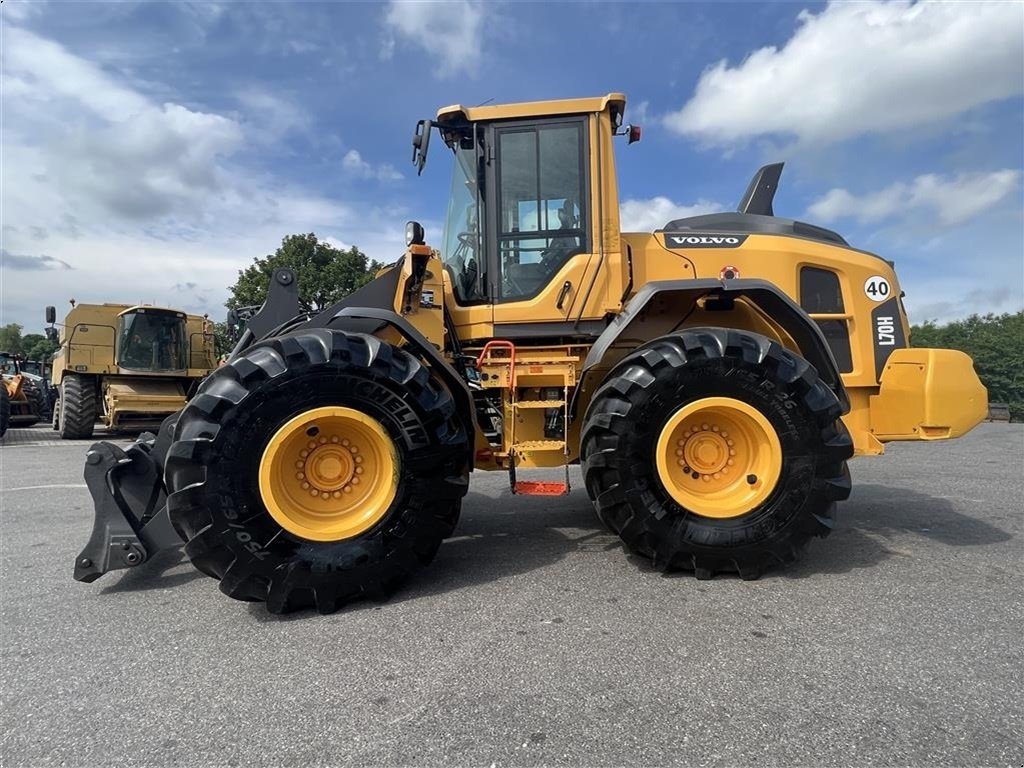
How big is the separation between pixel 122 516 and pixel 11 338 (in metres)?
89.0

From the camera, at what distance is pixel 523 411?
12.2 feet

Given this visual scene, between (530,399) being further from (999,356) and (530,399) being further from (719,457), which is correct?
(999,356)

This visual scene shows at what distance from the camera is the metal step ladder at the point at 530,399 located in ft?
11.7

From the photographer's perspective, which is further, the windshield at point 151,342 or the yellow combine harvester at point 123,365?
the windshield at point 151,342

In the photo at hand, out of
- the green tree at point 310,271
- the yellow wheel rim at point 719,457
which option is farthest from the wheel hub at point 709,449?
the green tree at point 310,271

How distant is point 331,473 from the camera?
3.13m

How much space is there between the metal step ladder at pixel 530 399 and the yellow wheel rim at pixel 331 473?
0.84m

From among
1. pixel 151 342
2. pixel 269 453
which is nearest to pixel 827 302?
pixel 269 453

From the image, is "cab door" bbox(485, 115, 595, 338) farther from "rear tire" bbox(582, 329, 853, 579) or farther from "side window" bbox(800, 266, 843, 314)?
"side window" bbox(800, 266, 843, 314)

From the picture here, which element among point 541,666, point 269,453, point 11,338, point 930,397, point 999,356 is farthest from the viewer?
point 11,338

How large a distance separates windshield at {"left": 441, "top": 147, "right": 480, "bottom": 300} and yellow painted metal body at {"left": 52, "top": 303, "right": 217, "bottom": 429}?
10.7 metres

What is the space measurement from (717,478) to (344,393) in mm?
2146

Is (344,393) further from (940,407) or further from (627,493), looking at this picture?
(940,407)

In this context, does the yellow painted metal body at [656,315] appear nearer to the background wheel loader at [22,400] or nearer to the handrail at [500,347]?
the handrail at [500,347]
